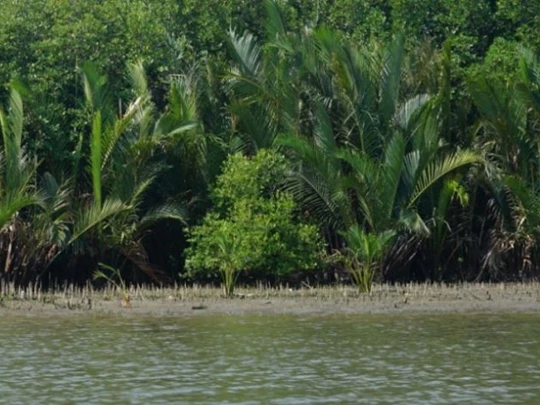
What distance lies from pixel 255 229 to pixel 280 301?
1956mm

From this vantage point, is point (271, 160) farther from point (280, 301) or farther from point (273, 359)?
point (273, 359)

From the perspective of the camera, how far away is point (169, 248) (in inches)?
906

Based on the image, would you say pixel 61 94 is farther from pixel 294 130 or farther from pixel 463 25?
pixel 463 25

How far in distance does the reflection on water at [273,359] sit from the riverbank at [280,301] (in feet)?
2.11

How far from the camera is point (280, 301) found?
19.3 m

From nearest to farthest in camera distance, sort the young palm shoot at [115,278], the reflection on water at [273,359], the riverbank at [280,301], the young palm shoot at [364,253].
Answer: the reflection on water at [273,359]
the riverbank at [280,301]
the young palm shoot at [115,278]
the young palm shoot at [364,253]

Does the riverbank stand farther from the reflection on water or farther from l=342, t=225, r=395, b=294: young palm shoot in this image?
the reflection on water

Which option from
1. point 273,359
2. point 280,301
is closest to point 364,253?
point 280,301

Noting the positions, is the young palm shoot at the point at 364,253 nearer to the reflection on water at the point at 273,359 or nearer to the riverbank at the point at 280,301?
the riverbank at the point at 280,301

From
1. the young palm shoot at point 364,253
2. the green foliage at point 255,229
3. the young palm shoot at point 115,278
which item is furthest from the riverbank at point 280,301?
the green foliage at point 255,229

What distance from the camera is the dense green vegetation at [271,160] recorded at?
69.1 ft

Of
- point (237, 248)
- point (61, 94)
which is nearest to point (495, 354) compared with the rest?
point (237, 248)

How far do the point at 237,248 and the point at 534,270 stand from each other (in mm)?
4954

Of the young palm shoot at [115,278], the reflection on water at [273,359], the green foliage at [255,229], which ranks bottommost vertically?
the reflection on water at [273,359]
